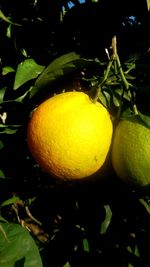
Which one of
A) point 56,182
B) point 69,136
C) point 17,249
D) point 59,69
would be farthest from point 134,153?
point 56,182

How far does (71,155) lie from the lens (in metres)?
0.90

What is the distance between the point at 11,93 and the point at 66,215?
0.52 meters

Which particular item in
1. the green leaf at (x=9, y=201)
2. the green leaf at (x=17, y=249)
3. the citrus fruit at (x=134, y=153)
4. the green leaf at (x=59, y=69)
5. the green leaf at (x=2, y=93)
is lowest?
the green leaf at (x=17, y=249)

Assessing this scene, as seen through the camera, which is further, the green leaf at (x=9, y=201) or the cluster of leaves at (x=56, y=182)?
the green leaf at (x=9, y=201)

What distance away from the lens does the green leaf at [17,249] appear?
3.32 ft

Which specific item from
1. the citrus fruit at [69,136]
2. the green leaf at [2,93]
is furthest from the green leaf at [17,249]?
the green leaf at [2,93]

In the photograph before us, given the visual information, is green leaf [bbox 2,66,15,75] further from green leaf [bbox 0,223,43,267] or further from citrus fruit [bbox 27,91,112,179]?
green leaf [bbox 0,223,43,267]

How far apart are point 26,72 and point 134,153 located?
419 mm

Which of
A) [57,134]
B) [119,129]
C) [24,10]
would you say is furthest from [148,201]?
[24,10]

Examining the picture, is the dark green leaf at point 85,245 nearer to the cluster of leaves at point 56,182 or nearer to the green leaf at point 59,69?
the cluster of leaves at point 56,182

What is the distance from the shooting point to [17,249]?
103cm

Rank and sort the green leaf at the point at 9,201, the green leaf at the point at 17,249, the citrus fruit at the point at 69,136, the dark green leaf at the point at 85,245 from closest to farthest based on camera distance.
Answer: the citrus fruit at the point at 69,136 < the green leaf at the point at 17,249 < the green leaf at the point at 9,201 < the dark green leaf at the point at 85,245

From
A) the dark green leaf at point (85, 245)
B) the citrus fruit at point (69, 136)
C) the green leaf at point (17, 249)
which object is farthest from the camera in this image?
the dark green leaf at point (85, 245)

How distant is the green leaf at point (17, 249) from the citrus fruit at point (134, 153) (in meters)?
0.33
